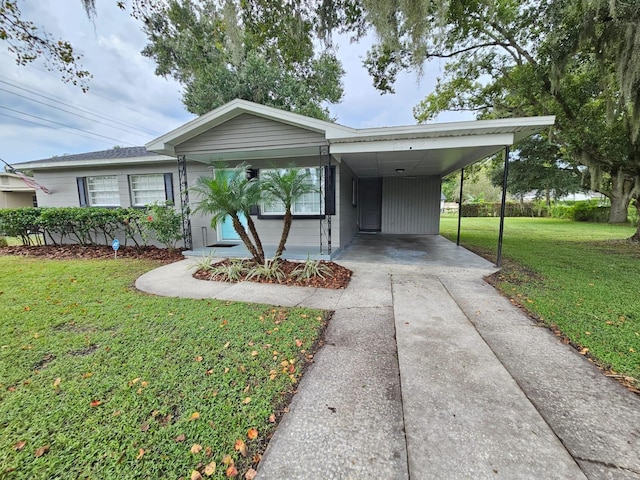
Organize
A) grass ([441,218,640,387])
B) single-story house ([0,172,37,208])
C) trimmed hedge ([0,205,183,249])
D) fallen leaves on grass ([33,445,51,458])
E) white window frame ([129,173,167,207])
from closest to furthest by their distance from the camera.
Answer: fallen leaves on grass ([33,445,51,458]) → grass ([441,218,640,387]) → trimmed hedge ([0,205,183,249]) → white window frame ([129,173,167,207]) → single-story house ([0,172,37,208])

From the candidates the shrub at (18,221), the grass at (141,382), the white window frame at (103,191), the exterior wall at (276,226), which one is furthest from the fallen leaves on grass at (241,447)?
the shrub at (18,221)

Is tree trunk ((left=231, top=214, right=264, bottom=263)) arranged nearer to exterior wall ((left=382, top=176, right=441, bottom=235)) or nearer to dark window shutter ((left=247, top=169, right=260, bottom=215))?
dark window shutter ((left=247, top=169, right=260, bottom=215))

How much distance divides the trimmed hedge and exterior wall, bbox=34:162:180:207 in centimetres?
84

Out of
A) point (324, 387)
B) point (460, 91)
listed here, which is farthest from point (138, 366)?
point (460, 91)

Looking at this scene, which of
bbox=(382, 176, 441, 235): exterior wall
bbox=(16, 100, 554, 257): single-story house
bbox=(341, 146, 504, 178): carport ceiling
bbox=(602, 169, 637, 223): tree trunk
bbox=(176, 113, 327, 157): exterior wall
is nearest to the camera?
bbox=(16, 100, 554, 257): single-story house

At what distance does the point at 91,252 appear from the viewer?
22.5ft

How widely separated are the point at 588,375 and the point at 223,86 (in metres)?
13.8

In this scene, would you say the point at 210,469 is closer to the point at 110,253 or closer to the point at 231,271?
the point at 231,271

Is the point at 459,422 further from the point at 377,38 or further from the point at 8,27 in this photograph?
the point at 8,27

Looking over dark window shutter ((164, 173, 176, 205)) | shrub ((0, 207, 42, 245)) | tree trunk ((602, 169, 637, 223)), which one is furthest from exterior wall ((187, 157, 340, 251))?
tree trunk ((602, 169, 637, 223))

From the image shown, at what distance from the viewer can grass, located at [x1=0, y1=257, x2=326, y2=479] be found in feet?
4.33

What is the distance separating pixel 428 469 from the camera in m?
1.24

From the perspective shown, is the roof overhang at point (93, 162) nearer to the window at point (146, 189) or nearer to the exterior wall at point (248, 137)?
the window at point (146, 189)

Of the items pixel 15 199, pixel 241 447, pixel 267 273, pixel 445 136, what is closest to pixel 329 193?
pixel 267 273
